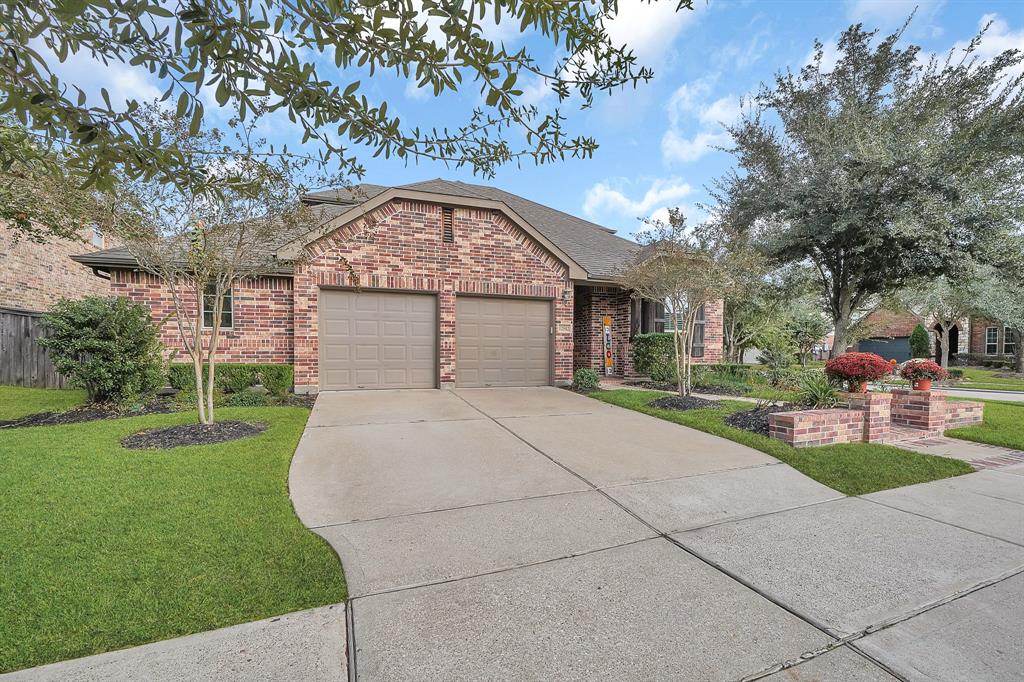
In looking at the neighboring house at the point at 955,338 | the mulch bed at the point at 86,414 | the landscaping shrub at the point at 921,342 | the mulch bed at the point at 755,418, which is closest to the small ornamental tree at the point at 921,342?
the landscaping shrub at the point at 921,342

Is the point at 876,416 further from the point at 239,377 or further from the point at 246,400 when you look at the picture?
the point at 239,377

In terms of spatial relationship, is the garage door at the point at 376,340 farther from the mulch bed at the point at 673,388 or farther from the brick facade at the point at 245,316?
the mulch bed at the point at 673,388

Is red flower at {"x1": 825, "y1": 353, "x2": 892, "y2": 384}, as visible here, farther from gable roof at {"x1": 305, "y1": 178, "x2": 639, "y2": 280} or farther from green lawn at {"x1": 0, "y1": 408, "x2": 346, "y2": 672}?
green lawn at {"x1": 0, "y1": 408, "x2": 346, "y2": 672}

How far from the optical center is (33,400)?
8273 millimetres

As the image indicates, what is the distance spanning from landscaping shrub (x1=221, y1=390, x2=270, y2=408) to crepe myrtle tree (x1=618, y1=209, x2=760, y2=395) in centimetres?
748

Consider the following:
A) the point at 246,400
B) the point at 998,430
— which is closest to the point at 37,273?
the point at 246,400

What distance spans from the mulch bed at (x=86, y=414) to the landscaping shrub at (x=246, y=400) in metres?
0.86

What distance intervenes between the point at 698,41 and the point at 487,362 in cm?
747

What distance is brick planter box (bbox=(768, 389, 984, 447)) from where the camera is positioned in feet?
18.0

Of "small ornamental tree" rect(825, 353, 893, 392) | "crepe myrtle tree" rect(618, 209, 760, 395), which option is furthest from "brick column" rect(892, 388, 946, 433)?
"crepe myrtle tree" rect(618, 209, 760, 395)

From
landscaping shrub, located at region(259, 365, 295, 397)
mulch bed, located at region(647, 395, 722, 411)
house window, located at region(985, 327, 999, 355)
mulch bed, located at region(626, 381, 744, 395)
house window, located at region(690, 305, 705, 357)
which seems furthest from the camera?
house window, located at region(985, 327, 999, 355)

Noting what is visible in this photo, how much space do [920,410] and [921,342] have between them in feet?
83.5

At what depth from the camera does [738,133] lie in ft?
41.3

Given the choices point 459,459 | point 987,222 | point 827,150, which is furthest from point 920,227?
point 459,459
